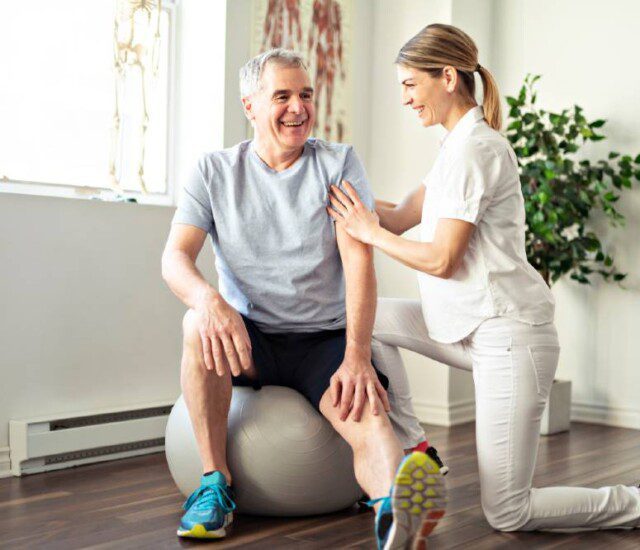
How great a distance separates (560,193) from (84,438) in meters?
2.32

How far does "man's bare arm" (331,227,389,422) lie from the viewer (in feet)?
7.36

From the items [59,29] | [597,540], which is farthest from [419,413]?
[59,29]

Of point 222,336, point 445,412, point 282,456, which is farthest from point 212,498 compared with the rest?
point 445,412

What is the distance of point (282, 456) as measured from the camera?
238 centimetres

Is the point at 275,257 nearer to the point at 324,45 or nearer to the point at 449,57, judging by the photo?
the point at 449,57

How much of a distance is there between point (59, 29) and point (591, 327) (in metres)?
2.73

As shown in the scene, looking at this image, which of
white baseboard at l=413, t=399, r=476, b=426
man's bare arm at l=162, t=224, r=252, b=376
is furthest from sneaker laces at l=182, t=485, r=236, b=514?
white baseboard at l=413, t=399, r=476, b=426

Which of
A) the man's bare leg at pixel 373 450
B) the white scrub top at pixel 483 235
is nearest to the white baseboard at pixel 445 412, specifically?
Answer: the white scrub top at pixel 483 235

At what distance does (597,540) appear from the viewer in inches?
91.8

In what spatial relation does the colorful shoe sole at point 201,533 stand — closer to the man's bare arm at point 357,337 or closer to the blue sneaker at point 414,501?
the man's bare arm at point 357,337

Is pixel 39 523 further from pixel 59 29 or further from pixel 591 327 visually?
pixel 591 327

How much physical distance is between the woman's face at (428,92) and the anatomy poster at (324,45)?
172 cm

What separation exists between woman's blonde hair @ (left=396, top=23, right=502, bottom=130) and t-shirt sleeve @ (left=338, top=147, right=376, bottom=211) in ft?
0.97

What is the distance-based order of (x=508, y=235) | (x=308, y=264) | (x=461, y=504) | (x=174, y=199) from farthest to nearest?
(x=174, y=199) < (x=461, y=504) < (x=308, y=264) < (x=508, y=235)
